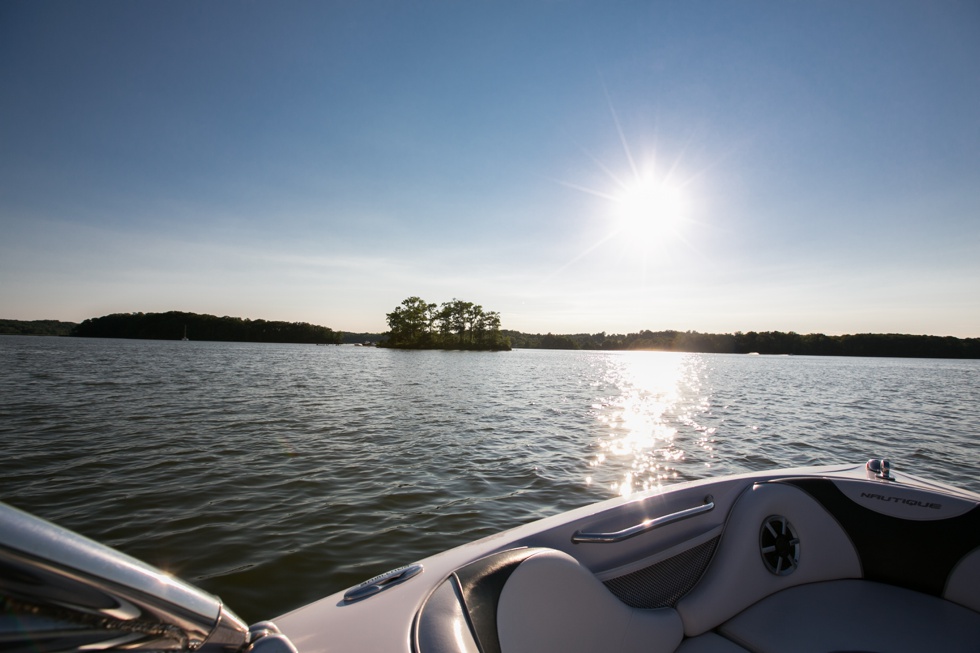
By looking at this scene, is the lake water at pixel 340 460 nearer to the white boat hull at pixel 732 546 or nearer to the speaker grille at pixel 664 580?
the white boat hull at pixel 732 546

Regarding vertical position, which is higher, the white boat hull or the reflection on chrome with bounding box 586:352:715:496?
the white boat hull

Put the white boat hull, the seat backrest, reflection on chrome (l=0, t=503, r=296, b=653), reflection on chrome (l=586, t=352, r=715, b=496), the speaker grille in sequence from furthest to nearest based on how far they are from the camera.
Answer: reflection on chrome (l=586, t=352, r=715, b=496), the seat backrest, the speaker grille, the white boat hull, reflection on chrome (l=0, t=503, r=296, b=653)

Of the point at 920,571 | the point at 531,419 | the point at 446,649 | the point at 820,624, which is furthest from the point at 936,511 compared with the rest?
the point at 531,419

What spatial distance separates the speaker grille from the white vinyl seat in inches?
7.6

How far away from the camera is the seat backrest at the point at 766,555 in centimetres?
261

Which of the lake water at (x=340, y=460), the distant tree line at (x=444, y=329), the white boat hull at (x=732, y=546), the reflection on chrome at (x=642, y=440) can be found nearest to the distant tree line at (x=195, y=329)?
the distant tree line at (x=444, y=329)

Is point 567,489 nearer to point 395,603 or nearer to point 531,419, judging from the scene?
point 395,603

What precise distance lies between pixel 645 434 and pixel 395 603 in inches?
398

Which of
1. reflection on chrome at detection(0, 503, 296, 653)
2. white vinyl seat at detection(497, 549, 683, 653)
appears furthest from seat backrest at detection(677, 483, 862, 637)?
reflection on chrome at detection(0, 503, 296, 653)

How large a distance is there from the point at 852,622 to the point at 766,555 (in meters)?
0.49

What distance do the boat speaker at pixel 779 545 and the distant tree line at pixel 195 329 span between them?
118014 mm

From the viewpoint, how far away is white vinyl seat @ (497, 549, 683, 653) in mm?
1736

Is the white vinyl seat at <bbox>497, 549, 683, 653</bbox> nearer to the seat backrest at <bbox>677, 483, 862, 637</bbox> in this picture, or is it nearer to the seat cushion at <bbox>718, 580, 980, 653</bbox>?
the seat backrest at <bbox>677, 483, 862, 637</bbox>

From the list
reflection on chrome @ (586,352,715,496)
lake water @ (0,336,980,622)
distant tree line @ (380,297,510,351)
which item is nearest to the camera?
lake water @ (0,336,980,622)
